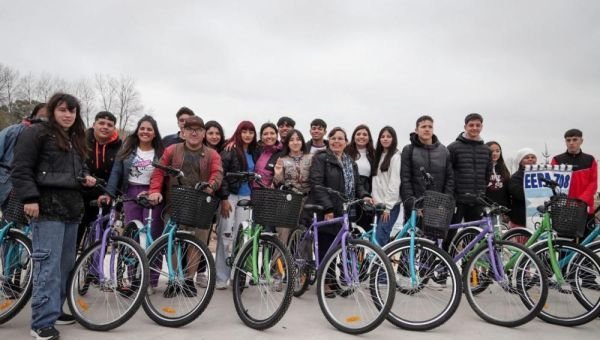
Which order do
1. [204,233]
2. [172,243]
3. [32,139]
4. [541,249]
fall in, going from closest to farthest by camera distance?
[32,139] → [172,243] → [541,249] → [204,233]

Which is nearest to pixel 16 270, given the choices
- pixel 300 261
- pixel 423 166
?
pixel 300 261

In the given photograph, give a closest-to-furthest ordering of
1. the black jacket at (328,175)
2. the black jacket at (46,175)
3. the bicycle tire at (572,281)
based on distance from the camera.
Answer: the black jacket at (46,175) < the bicycle tire at (572,281) < the black jacket at (328,175)

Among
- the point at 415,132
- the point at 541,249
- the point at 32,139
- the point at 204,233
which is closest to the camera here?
the point at 32,139

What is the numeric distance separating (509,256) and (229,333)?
8.53ft

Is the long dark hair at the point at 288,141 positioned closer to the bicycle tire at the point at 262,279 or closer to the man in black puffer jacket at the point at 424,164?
the man in black puffer jacket at the point at 424,164

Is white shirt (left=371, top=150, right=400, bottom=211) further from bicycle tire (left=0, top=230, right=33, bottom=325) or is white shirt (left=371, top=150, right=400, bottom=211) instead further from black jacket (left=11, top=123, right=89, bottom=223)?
bicycle tire (left=0, top=230, right=33, bottom=325)

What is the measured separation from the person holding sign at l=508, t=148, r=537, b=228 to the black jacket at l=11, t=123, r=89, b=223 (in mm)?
5251

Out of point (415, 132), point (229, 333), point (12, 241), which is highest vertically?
point (415, 132)

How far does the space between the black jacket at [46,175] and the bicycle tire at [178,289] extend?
74 cm

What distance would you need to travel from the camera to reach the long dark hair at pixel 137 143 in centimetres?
417

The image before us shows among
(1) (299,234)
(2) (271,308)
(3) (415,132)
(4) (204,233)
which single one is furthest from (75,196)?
(3) (415,132)

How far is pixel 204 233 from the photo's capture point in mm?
4211

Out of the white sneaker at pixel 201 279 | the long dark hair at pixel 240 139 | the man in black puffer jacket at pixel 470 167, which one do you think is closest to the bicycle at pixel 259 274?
the white sneaker at pixel 201 279

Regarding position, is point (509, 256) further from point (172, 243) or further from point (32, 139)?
point (32, 139)
